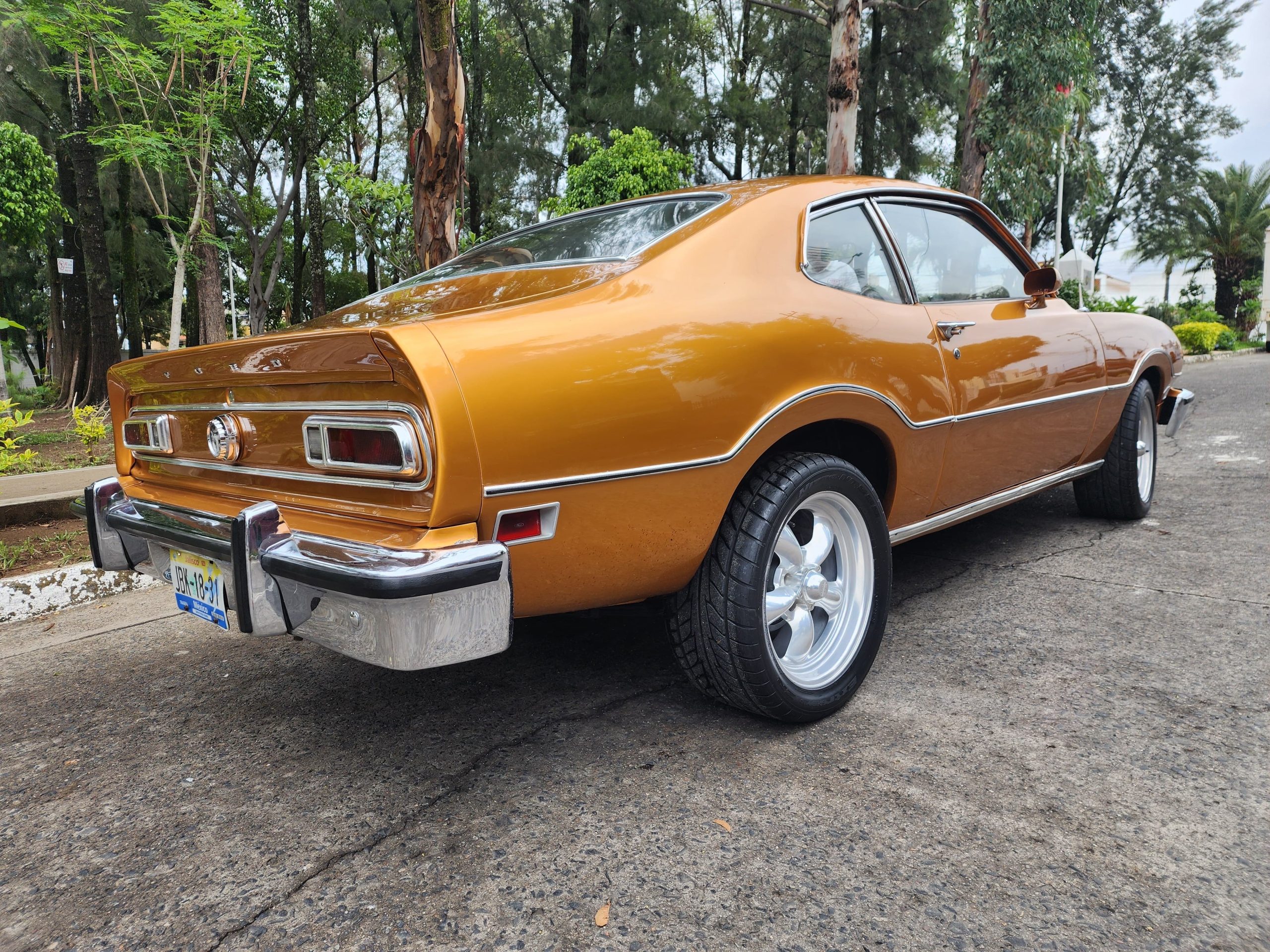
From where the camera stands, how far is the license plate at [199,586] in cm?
211

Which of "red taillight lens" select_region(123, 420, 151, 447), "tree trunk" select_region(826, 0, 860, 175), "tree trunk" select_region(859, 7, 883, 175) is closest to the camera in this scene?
"red taillight lens" select_region(123, 420, 151, 447)

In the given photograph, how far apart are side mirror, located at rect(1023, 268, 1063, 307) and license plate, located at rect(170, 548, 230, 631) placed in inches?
122

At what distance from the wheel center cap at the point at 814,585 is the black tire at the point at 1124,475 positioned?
248 cm

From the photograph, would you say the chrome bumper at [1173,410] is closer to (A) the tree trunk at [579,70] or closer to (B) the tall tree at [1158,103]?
(A) the tree trunk at [579,70]

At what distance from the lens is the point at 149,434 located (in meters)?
2.56

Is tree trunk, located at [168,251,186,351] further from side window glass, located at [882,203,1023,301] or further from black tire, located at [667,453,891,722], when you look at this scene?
black tire, located at [667,453,891,722]

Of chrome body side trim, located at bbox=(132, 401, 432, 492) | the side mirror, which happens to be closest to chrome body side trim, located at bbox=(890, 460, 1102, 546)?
the side mirror

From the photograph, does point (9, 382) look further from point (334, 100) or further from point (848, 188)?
point (848, 188)

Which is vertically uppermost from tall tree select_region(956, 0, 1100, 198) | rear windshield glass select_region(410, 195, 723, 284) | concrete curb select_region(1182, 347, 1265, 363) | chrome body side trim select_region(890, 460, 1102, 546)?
tall tree select_region(956, 0, 1100, 198)

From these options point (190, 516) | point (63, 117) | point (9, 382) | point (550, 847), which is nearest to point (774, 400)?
point (550, 847)

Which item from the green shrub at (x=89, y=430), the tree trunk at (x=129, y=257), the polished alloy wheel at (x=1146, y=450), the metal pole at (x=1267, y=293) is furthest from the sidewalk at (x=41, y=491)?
the metal pole at (x=1267, y=293)

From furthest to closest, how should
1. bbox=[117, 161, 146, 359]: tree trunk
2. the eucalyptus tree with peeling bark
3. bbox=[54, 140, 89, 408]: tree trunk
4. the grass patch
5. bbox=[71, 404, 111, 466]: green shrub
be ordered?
bbox=[117, 161, 146, 359]: tree trunk < bbox=[54, 140, 89, 408]: tree trunk < the eucalyptus tree with peeling bark < bbox=[71, 404, 111, 466]: green shrub < the grass patch

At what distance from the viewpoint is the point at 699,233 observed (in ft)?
7.52

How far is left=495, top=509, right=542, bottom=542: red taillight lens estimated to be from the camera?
1793mm
